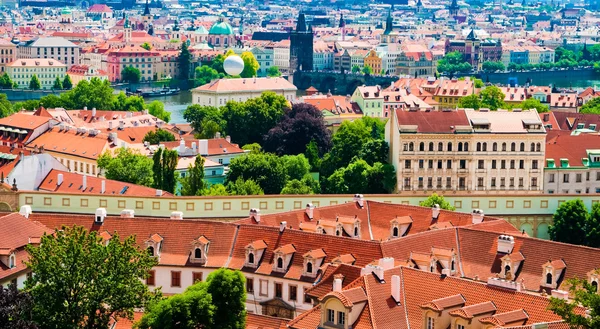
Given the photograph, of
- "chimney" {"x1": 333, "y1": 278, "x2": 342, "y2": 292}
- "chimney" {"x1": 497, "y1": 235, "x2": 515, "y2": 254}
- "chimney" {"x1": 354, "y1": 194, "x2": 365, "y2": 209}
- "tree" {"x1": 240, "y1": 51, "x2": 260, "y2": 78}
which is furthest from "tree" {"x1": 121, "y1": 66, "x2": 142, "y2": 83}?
"chimney" {"x1": 333, "y1": 278, "x2": 342, "y2": 292}

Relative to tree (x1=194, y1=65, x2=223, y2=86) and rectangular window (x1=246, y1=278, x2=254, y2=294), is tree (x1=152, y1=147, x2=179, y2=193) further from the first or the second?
tree (x1=194, y1=65, x2=223, y2=86)

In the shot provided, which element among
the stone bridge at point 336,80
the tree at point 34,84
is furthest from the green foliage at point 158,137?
the stone bridge at point 336,80

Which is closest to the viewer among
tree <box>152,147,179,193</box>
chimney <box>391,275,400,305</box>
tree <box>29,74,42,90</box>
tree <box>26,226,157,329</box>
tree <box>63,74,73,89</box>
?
tree <box>26,226,157,329</box>

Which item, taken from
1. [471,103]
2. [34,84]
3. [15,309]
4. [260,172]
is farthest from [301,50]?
[15,309]

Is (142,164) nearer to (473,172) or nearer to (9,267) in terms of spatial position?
(473,172)

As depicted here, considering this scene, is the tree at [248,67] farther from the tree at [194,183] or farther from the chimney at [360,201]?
the chimney at [360,201]

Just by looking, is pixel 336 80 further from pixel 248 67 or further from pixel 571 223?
pixel 571 223
